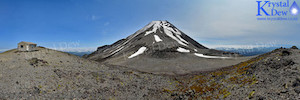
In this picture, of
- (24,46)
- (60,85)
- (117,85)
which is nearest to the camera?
(60,85)

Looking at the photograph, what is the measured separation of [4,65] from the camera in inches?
655

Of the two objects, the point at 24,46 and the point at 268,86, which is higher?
the point at 24,46

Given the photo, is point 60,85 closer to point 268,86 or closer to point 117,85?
point 117,85

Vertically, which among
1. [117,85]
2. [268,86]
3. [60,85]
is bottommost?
[117,85]

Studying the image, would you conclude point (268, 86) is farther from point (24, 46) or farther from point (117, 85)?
point (24, 46)

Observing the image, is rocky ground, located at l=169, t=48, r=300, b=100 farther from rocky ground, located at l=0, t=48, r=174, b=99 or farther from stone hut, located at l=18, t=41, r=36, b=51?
stone hut, located at l=18, t=41, r=36, b=51

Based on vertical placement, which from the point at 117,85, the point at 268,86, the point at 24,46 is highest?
the point at 24,46

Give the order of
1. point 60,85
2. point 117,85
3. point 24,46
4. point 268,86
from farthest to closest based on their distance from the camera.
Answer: point 24,46 → point 117,85 → point 60,85 → point 268,86

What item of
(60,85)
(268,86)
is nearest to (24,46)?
(60,85)

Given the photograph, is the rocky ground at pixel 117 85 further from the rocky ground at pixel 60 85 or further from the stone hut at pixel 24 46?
the stone hut at pixel 24 46

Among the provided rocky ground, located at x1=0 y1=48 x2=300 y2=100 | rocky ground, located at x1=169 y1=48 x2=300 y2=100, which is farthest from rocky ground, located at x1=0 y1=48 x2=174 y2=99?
rocky ground, located at x1=169 y1=48 x2=300 y2=100

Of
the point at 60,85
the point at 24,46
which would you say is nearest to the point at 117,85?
the point at 60,85

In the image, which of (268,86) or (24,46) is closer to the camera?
(268,86)

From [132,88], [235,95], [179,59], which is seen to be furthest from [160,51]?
[235,95]
